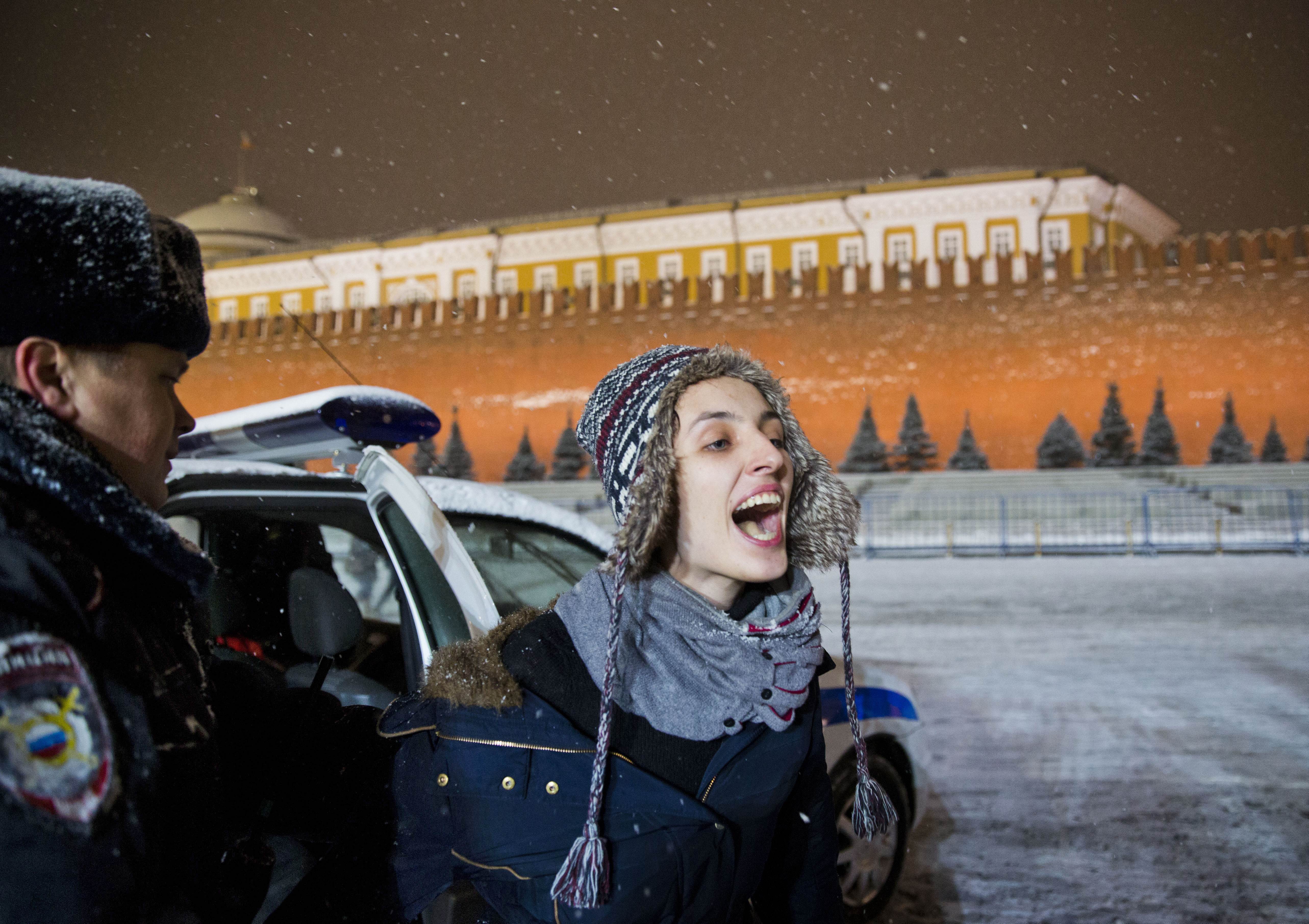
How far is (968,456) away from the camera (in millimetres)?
22969

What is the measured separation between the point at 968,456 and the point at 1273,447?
765cm

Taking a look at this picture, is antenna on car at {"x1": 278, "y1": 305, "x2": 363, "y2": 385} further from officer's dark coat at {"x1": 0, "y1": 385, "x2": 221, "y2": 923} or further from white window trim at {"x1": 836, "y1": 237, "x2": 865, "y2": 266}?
white window trim at {"x1": 836, "y1": 237, "x2": 865, "y2": 266}

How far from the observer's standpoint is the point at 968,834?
11.2ft

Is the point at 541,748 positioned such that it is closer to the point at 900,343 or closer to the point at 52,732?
the point at 52,732

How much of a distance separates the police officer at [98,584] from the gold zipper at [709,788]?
64cm

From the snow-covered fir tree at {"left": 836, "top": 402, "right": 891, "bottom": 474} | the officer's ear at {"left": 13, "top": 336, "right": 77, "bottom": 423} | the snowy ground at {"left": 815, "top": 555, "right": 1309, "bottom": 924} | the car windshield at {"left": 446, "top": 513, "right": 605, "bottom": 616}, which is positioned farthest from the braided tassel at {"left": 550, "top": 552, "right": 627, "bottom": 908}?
the snow-covered fir tree at {"left": 836, "top": 402, "right": 891, "bottom": 474}

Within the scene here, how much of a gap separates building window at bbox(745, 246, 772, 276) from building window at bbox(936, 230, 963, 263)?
6.87m

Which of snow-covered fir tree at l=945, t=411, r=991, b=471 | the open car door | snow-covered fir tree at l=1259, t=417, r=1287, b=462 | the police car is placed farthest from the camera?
snow-covered fir tree at l=945, t=411, r=991, b=471

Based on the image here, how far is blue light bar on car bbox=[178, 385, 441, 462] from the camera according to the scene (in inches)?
94.9

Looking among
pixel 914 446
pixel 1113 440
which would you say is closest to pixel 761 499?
pixel 914 446

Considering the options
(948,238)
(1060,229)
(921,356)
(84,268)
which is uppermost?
(1060,229)

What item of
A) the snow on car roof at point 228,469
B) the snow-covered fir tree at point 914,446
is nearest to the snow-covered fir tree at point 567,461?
the snow-covered fir tree at point 914,446

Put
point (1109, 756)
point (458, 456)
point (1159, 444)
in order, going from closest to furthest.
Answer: point (1109, 756) < point (1159, 444) < point (458, 456)

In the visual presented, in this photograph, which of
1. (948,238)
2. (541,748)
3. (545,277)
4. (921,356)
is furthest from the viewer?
(545,277)
